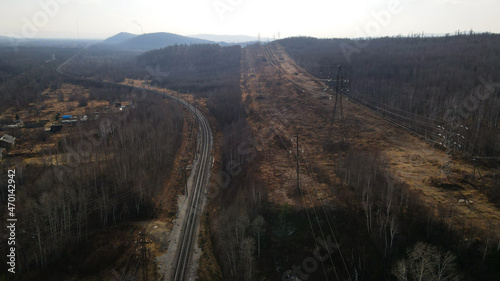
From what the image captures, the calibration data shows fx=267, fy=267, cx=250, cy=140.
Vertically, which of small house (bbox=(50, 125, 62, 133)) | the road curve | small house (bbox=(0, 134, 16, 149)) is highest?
small house (bbox=(50, 125, 62, 133))

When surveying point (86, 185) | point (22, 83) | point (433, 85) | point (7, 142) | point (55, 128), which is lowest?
point (86, 185)

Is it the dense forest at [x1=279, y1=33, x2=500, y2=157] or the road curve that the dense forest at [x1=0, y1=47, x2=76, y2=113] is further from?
the dense forest at [x1=279, y1=33, x2=500, y2=157]

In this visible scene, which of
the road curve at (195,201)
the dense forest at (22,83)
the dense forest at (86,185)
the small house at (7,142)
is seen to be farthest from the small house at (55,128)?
the dense forest at (22,83)

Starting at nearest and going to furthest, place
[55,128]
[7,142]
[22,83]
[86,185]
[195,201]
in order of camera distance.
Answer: [86,185]
[195,201]
[7,142]
[55,128]
[22,83]

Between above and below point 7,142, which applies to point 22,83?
above

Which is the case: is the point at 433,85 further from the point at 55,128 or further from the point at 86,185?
the point at 55,128

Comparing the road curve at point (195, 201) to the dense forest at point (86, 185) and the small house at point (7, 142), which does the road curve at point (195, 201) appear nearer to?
the dense forest at point (86, 185)

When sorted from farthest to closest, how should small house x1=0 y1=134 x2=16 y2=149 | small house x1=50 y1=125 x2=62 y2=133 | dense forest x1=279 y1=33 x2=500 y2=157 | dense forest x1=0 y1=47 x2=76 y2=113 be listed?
dense forest x1=0 y1=47 x2=76 y2=113 → small house x1=50 y1=125 x2=62 y2=133 → small house x1=0 y1=134 x2=16 y2=149 → dense forest x1=279 y1=33 x2=500 y2=157

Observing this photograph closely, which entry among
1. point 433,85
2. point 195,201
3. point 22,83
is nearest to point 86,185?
point 195,201

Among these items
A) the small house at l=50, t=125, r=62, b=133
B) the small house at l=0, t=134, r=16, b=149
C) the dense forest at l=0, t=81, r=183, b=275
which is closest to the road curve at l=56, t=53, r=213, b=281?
the dense forest at l=0, t=81, r=183, b=275
